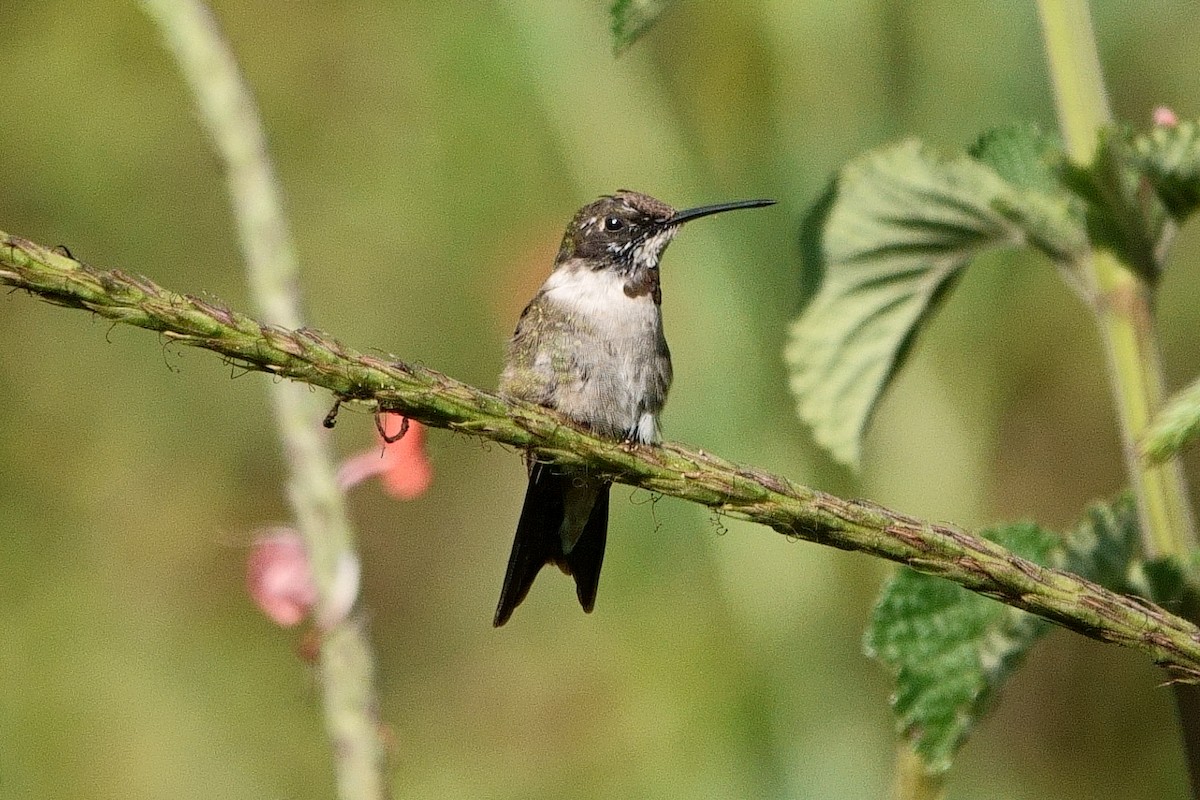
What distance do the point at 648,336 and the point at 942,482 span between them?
28.4 inches

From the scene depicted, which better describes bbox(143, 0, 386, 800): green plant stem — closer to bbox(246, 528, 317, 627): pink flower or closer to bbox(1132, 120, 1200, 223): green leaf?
bbox(246, 528, 317, 627): pink flower

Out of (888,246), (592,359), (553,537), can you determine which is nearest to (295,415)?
(888,246)

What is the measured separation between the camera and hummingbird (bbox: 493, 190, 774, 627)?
2.88m

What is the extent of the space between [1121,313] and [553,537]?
1.37m

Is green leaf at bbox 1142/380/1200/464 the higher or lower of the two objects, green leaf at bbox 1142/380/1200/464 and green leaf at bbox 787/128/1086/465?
the lower

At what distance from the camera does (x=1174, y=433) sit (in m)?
1.47

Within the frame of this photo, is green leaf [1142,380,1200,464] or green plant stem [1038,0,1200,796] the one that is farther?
green plant stem [1038,0,1200,796]

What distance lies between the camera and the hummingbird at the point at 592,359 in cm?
288

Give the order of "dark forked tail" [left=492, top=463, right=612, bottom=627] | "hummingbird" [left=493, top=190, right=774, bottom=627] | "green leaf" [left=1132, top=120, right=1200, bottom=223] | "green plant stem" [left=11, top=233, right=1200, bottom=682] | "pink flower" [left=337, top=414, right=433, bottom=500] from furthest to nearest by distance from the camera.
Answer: "hummingbird" [left=493, top=190, right=774, bottom=627]
"dark forked tail" [left=492, top=463, right=612, bottom=627]
"pink flower" [left=337, top=414, right=433, bottom=500]
"green leaf" [left=1132, top=120, right=1200, bottom=223]
"green plant stem" [left=11, top=233, right=1200, bottom=682]

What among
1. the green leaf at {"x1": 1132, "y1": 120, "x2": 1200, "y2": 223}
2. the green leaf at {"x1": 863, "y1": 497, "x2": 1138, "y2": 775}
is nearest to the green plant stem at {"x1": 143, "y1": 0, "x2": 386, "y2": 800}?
the green leaf at {"x1": 863, "y1": 497, "x2": 1138, "y2": 775}

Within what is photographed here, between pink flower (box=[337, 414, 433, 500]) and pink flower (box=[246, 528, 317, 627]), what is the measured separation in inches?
4.2

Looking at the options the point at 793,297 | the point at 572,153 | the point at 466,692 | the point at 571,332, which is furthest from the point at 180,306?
the point at 466,692

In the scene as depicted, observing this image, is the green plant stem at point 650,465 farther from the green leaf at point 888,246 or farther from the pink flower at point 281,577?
the green leaf at point 888,246

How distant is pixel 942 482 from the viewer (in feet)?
10.2
